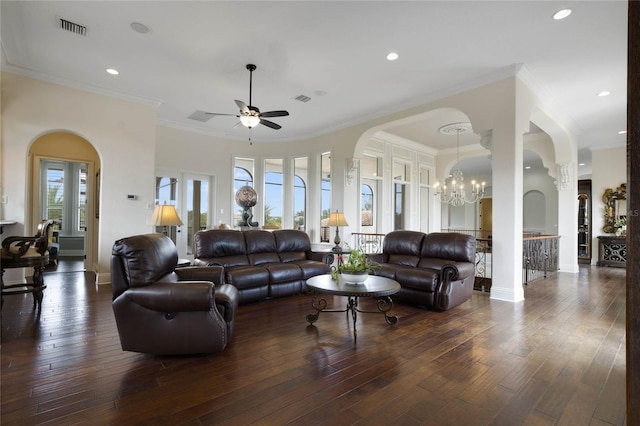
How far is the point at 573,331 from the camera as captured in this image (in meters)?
3.38

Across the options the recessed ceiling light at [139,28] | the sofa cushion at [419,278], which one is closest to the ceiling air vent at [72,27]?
the recessed ceiling light at [139,28]

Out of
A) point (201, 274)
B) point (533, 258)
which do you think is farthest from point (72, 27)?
point (533, 258)

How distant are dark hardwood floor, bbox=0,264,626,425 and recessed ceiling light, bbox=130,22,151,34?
343cm

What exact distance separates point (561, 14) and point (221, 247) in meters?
5.10

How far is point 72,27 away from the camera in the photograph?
376 centimetres

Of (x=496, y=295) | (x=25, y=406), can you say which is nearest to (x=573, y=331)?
(x=496, y=295)

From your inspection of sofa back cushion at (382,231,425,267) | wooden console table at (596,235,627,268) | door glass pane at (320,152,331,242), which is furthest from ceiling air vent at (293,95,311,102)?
wooden console table at (596,235,627,268)

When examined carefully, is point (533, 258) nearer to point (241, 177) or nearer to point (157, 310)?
point (157, 310)

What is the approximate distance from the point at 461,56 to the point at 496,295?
3.49 m

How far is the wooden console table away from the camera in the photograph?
816 cm

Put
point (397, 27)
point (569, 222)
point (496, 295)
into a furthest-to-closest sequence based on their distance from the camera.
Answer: point (569, 222) → point (496, 295) → point (397, 27)

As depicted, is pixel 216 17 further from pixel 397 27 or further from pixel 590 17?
pixel 590 17

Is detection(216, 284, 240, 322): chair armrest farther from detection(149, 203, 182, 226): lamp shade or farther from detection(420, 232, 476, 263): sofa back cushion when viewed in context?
detection(420, 232, 476, 263): sofa back cushion

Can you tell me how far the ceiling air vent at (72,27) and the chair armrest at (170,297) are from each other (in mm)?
3378
